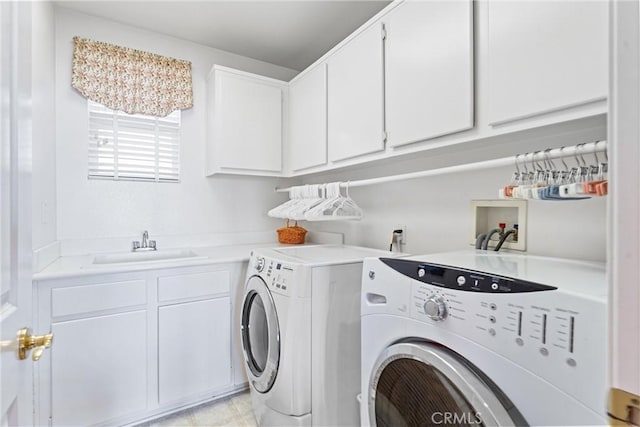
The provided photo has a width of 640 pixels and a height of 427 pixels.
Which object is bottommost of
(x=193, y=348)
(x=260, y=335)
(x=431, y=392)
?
(x=193, y=348)

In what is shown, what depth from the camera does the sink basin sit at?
6.86 feet

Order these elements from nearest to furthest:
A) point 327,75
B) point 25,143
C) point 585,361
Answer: point 585,361, point 25,143, point 327,75

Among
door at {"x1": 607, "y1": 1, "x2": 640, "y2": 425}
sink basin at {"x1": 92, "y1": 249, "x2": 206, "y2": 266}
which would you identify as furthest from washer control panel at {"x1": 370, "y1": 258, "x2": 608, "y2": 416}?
sink basin at {"x1": 92, "y1": 249, "x2": 206, "y2": 266}

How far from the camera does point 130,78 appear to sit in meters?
2.24

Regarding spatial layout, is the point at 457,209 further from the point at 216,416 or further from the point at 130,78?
the point at 130,78

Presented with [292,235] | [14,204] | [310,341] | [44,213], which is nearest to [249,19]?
[292,235]

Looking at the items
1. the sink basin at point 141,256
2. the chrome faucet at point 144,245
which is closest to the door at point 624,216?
the sink basin at point 141,256

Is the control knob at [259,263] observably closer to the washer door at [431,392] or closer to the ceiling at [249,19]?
the washer door at [431,392]

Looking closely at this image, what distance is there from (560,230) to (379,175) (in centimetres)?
109

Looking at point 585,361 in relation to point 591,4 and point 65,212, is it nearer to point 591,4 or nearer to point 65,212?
point 591,4

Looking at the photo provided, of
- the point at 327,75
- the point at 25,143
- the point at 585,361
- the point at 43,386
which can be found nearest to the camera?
the point at 585,361

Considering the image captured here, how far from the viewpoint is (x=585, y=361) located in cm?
60

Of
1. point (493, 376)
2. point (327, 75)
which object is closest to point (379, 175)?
point (327, 75)

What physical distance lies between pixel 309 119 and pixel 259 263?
3.56 feet
